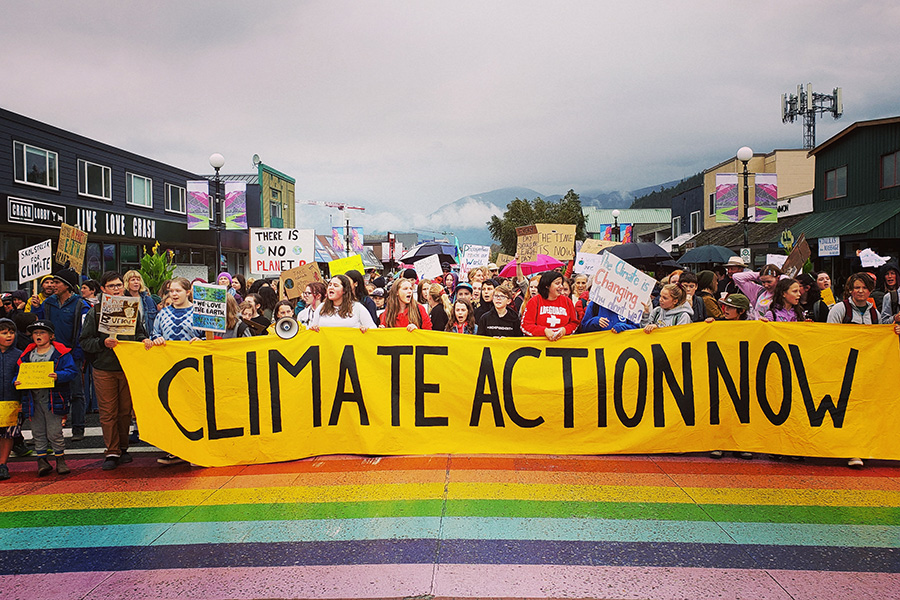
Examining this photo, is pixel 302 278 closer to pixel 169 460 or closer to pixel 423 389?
pixel 169 460

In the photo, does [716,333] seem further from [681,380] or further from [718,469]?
[718,469]

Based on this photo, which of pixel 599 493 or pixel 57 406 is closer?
pixel 599 493

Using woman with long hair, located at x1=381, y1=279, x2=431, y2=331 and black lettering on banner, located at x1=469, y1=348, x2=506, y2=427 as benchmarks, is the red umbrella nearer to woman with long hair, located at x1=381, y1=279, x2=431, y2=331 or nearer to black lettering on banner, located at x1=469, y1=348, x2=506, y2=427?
woman with long hair, located at x1=381, y1=279, x2=431, y2=331

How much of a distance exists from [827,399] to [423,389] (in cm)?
387

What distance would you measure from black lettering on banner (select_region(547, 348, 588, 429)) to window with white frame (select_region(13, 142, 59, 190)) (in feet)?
64.9

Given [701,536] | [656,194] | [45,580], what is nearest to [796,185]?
[701,536]

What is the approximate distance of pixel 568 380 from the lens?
20.9 ft

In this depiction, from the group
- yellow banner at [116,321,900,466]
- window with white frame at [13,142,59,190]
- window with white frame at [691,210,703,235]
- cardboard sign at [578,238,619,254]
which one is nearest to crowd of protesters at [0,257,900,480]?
yellow banner at [116,321,900,466]

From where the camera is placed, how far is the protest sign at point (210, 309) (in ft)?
21.4

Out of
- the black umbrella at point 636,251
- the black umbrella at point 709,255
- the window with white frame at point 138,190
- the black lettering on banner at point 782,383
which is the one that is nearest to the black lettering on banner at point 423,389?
the black lettering on banner at point 782,383

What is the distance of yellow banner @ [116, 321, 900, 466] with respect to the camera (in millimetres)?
6223

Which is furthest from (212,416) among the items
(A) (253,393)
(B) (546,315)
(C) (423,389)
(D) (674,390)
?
(D) (674,390)

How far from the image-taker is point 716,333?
21.0 feet

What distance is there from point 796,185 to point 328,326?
3941 cm
